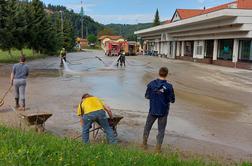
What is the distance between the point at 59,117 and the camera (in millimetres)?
13297

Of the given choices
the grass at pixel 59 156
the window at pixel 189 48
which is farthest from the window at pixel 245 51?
the grass at pixel 59 156

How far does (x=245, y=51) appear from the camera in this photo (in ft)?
146

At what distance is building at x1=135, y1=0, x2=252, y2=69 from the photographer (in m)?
43.8

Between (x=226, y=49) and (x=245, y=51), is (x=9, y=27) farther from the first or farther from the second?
(x=226, y=49)

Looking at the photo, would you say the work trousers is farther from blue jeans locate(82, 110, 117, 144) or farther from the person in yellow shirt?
blue jeans locate(82, 110, 117, 144)

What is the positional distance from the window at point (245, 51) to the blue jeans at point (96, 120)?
36346 mm

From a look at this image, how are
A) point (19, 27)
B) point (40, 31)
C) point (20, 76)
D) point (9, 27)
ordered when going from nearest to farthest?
1. point (20, 76)
2. point (9, 27)
3. point (19, 27)
4. point (40, 31)

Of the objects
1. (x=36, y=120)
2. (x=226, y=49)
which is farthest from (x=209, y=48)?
(x=36, y=120)

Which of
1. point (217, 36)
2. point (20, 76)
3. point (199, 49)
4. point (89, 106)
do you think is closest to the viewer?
point (89, 106)

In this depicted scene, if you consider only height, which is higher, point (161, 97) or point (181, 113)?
point (161, 97)

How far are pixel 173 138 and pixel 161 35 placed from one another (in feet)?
254

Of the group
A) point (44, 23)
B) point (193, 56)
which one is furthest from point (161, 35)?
point (44, 23)

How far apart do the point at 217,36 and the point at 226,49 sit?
248cm

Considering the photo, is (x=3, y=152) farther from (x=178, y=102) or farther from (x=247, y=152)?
(x=178, y=102)
